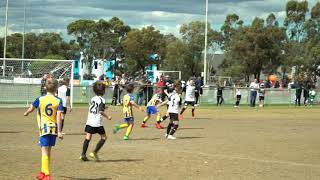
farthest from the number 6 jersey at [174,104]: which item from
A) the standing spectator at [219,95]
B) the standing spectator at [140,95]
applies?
the standing spectator at [219,95]

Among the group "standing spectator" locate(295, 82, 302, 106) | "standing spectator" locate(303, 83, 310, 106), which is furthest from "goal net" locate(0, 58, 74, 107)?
"standing spectator" locate(303, 83, 310, 106)

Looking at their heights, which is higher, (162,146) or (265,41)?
(265,41)

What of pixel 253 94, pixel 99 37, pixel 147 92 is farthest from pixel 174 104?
pixel 99 37

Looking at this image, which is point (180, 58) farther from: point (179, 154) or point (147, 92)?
point (179, 154)

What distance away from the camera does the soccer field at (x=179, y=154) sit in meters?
10.4

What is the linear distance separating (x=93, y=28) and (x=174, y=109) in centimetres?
7711

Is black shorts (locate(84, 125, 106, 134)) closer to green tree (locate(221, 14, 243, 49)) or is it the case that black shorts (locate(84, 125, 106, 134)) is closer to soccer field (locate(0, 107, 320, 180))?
soccer field (locate(0, 107, 320, 180))

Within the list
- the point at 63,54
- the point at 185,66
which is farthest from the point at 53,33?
the point at 185,66

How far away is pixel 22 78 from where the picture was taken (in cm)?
3403

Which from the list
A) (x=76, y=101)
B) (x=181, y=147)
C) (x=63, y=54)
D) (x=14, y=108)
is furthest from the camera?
(x=63, y=54)

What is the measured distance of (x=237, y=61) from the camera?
243 ft

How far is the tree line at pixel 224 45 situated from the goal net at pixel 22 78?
30828mm

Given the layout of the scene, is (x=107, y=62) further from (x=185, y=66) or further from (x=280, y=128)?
(x=280, y=128)

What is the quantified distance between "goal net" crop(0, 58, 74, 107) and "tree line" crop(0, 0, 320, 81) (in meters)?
30.8
